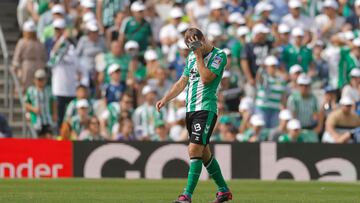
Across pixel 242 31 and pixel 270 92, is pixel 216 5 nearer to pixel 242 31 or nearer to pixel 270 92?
pixel 242 31

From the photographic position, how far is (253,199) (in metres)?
13.6

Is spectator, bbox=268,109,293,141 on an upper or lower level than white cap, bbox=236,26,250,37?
lower

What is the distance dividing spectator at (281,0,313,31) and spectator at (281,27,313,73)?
31.8 inches

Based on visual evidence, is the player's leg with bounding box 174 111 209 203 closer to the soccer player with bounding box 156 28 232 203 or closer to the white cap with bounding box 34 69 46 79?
the soccer player with bounding box 156 28 232 203

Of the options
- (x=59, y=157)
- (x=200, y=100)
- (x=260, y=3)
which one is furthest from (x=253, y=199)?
(x=260, y=3)

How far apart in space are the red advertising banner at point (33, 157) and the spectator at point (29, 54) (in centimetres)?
251

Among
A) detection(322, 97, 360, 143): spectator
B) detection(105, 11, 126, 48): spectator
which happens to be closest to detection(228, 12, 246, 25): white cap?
detection(105, 11, 126, 48): spectator

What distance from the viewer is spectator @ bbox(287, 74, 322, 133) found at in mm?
21156

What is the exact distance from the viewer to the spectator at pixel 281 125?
68.1 ft

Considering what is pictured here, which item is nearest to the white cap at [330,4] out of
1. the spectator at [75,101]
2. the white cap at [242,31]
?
the white cap at [242,31]

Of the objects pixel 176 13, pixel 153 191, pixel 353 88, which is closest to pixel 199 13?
pixel 176 13

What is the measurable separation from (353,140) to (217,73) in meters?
8.77

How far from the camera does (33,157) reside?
19703 millimetres

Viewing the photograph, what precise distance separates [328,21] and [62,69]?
5713mm
